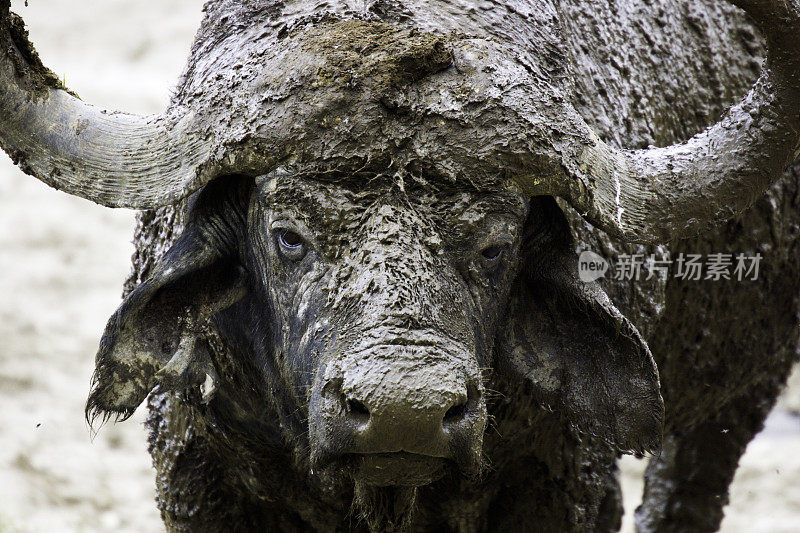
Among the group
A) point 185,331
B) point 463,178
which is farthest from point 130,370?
point 463,178

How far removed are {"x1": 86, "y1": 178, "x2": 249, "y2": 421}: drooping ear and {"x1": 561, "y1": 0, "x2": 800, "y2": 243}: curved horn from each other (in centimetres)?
127

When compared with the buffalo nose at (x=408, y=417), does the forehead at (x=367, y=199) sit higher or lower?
higher

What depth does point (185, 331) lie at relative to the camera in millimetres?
3840

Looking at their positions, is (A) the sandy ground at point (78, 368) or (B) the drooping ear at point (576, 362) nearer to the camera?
(B) the drooping ear at point (576, 362)

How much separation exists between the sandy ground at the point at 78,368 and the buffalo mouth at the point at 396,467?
113 inches

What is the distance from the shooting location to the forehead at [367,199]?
3.41 m

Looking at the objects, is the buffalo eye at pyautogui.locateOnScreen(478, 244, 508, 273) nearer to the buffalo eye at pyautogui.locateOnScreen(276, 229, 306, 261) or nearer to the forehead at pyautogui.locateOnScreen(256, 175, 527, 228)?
the forehead at pyautogui.locateOnScreen(256, 175, 527, 228)

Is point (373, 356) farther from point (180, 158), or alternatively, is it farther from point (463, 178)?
point (180, 158)

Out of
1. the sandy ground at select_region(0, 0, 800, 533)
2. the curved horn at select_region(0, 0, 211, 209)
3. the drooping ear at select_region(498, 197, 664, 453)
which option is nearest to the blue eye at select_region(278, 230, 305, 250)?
the curved horn at select_region(0, 0, 211, 209)


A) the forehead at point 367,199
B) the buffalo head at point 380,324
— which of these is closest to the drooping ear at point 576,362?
the buffalo head at point 380,324

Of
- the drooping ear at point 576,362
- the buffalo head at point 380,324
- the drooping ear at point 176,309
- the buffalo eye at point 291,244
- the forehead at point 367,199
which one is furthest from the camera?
the drooping ear at point 576,362

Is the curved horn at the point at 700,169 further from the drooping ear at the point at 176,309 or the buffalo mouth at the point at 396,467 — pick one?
the drooping ear at the point at 176,309

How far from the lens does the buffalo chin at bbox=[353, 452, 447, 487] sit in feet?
10.6

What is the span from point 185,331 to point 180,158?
0.69 metres
